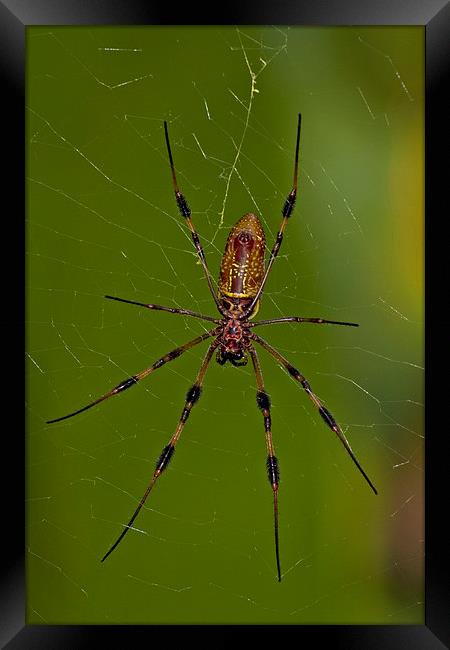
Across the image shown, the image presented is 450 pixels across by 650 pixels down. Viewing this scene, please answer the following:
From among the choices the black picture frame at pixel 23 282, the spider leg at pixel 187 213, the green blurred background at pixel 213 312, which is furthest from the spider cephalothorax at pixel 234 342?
the black picture frame at pixel 23 282

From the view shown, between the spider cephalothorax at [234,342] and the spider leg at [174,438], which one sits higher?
the spider cephalothorax at [234,342]

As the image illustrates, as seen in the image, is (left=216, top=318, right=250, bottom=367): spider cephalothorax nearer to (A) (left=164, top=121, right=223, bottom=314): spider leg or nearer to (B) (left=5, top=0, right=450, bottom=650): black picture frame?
(A) (left=164, top=121, right=223, bottom=314): spider leg

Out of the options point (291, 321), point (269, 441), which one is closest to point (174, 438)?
point (269, 441)

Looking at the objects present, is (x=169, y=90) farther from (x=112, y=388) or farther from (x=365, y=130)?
(x=112, y=388)

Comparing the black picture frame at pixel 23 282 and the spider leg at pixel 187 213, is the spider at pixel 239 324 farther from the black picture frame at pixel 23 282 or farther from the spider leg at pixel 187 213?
the black picture frame at pixel 23 282

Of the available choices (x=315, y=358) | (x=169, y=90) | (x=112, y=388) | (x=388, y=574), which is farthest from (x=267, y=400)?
(x=169, y=90)

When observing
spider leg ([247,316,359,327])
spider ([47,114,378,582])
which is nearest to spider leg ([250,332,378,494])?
spider ([47,114,378,582])

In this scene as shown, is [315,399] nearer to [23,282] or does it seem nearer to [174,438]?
[174,438]
